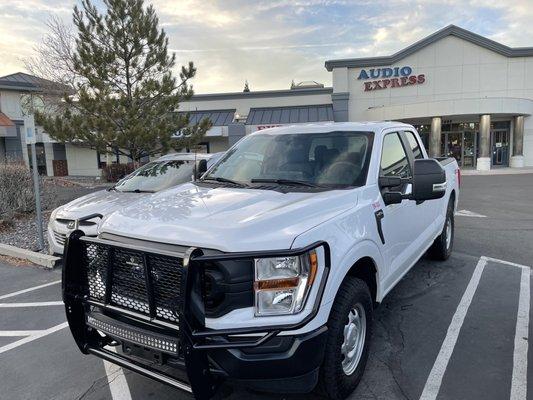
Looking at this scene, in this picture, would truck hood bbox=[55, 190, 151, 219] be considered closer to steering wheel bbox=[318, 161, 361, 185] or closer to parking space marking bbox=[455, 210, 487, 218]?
steering wheel bbox=[318, 161, 361, 185]

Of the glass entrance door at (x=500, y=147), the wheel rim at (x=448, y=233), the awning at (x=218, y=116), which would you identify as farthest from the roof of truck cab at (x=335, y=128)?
the glass entrance door at (x=500, y=147)

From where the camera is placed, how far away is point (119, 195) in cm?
718

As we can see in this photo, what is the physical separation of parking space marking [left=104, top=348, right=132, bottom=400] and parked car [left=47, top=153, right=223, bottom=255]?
2252 mm

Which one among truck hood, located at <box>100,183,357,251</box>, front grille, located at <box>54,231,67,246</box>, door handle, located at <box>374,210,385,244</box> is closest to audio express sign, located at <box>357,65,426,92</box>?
front grille, located at <box>54,231,67,246</box>

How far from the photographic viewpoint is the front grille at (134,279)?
2.58m

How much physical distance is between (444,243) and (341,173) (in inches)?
127

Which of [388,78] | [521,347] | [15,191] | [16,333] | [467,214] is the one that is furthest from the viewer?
[388,78]

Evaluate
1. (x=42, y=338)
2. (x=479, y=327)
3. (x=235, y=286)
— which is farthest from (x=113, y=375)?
(x=479, y=327)

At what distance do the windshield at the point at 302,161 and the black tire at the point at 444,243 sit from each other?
2782 mm

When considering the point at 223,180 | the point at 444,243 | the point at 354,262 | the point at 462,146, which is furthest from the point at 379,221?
the point at 462,146

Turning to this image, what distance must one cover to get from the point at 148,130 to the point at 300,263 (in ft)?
43.7

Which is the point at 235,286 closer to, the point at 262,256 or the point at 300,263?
the point at 262,256

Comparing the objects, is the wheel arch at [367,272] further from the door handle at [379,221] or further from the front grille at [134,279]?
the front grille at [134,279]

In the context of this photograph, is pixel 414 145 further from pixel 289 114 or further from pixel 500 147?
pixel 500 147
